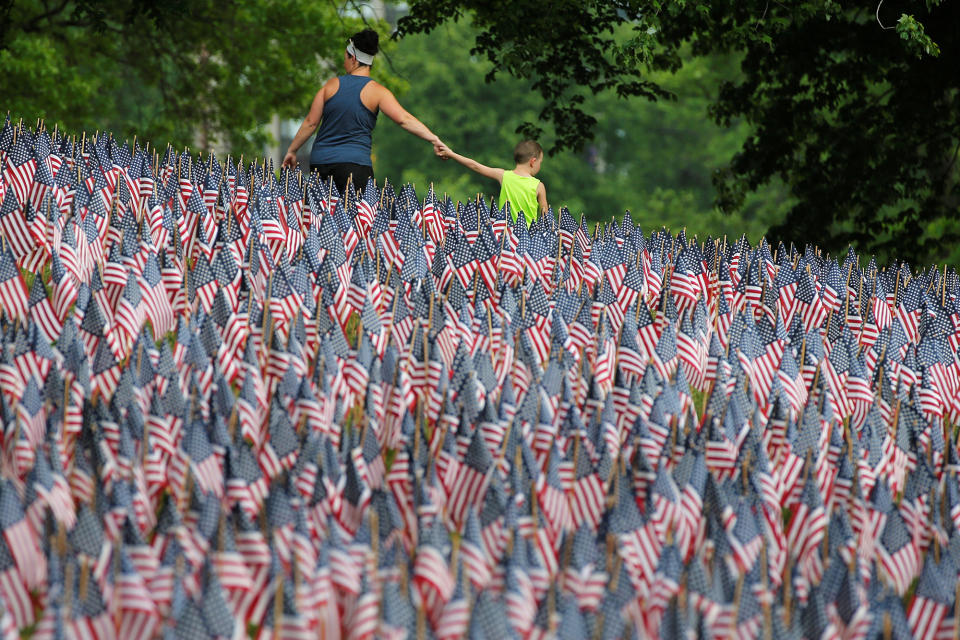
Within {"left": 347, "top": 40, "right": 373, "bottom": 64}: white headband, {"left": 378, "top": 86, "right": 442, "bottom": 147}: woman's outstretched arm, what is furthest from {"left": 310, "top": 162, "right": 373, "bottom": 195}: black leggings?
{"left": 347, "top": 40, "right": 373, "bottom": 64}: white headband

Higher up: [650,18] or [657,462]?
[650,18]

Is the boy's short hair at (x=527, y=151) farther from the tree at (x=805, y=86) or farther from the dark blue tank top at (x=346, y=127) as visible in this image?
the tree at (x=805, y=86)

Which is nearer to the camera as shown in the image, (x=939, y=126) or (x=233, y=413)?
(x=233, y=413)

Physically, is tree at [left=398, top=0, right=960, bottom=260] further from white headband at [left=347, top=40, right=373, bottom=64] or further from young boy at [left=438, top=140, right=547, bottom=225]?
white headband at [left=347, top=40, right=373, bottom=64]

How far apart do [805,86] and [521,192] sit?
320 inches

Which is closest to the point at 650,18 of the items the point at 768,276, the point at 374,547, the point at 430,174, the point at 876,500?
the point at 768,276

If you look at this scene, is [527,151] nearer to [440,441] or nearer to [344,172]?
[344,172]

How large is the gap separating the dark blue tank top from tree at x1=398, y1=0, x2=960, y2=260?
4.51m

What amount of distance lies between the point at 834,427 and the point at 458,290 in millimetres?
3154

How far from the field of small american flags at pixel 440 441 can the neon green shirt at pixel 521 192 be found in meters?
1.77

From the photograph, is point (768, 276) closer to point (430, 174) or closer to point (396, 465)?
point (396, 465)

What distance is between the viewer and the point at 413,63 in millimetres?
51875

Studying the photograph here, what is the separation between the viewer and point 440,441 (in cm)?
657

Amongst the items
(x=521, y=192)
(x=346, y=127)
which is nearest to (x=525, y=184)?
(x=521, y=192)
